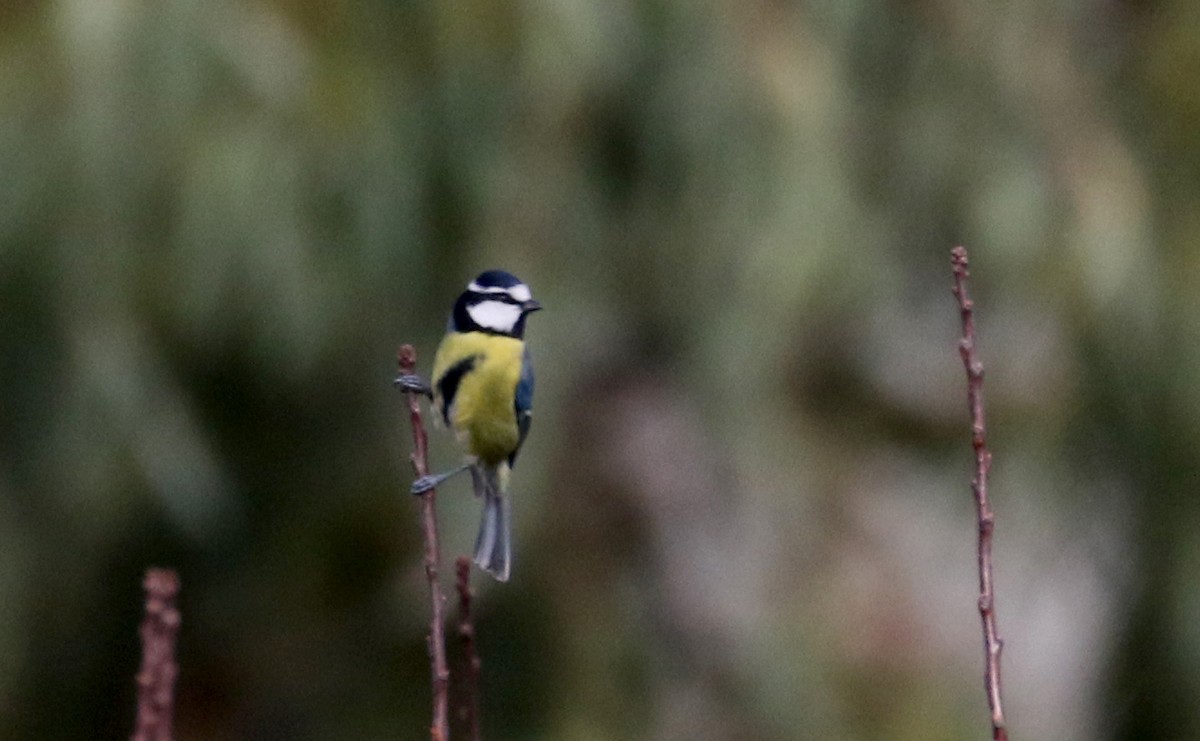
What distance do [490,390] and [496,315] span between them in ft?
0.30

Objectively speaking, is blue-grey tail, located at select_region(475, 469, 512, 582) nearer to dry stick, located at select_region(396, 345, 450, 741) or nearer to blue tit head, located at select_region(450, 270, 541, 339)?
blue tit head, located at select_region(450, 270, 541, 339)

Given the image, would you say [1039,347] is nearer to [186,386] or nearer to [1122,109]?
[1122,109]

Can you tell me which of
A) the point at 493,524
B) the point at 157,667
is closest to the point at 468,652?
the point at 157,667

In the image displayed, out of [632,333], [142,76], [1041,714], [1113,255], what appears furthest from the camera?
[1041,714]

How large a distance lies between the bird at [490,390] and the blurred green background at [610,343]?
20.6 inches

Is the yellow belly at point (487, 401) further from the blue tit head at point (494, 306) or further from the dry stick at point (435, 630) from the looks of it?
the dry stick at point (435, 630)

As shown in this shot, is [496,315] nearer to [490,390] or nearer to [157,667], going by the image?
[490,390]

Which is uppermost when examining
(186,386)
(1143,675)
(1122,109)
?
(1122,109)

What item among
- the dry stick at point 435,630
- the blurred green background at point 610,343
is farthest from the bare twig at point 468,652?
the blurred green background at point 610,343

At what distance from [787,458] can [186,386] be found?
2.15 feet

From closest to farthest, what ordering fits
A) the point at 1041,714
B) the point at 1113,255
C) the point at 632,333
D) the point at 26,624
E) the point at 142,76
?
the point at 142,76, the point at 26,624, the point at 1113,255, the point at 632,333, the point at 1041,714

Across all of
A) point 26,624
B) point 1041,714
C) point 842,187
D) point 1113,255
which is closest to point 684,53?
point 842,187

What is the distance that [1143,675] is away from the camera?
2215 mm

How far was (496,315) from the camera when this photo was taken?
1316 mm
